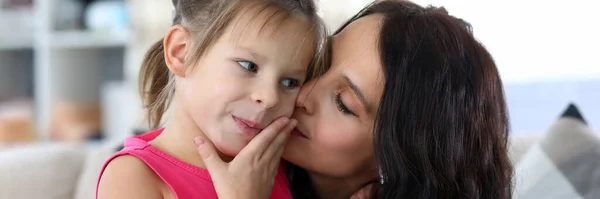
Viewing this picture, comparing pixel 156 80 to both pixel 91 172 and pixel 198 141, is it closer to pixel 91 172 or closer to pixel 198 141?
pixel 198 141

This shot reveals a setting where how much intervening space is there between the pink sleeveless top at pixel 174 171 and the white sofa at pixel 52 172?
453mm

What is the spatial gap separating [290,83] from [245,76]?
0.31ft

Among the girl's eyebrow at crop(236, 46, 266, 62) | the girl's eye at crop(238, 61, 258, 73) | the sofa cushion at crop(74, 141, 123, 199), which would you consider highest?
the girl's eyebrow at crop(236, 46, 266, 62)

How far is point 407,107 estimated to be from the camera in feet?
3.56

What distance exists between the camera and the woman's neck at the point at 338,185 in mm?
1247

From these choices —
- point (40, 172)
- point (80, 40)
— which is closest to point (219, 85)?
point (40, 172)

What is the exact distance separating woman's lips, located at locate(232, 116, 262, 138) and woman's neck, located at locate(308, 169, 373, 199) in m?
0.23

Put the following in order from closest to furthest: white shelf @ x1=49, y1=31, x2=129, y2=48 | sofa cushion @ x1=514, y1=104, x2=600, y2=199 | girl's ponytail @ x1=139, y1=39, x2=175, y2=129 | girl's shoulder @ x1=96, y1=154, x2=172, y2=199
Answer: girl's shoulder @ x1=96, y1=154, x2=172, y2=199 → girl's ponytail @ x1=139, y1=39, x2=175, y2=129 → sofa cushion @ x1=514, y1=104, x2=600, y2=199 → white shelf @ x1=49, y1=31, x2=129, y2=48

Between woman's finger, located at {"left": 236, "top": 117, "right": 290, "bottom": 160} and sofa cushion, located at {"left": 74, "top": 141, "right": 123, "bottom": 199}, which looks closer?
woman's finger, located at {"left": 236, "top": 117, "right": 290, "bottom": 160}

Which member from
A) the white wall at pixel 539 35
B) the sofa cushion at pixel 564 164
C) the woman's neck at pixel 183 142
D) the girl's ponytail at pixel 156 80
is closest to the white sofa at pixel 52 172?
the sofa cushion at pixel 564 164

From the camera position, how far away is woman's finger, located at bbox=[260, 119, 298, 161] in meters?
1.06

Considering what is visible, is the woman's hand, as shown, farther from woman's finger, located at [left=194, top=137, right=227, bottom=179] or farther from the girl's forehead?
the girl's forehead

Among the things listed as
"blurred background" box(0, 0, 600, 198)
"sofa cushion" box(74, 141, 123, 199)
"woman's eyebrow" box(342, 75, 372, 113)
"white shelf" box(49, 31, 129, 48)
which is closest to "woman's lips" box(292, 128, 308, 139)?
"woman's eyebrow" box(342, 75, 372, 113)

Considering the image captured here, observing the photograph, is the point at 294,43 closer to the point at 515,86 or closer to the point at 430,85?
the point at 430,85
